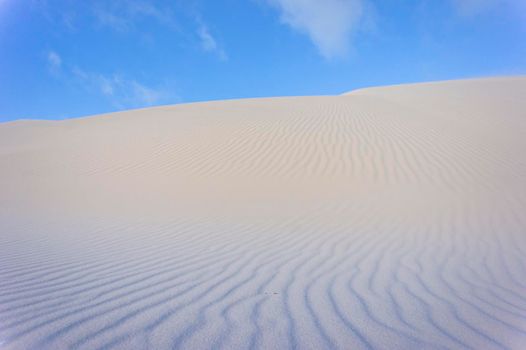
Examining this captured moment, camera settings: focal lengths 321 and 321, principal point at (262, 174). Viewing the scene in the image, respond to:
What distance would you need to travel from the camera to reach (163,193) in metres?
7.71

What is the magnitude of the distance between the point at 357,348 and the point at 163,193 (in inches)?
256

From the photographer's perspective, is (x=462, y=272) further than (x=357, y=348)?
Yes

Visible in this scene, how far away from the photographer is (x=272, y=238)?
15.0 feet

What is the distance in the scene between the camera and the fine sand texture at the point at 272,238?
215 cm

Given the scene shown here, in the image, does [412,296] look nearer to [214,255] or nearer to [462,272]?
[462,272]

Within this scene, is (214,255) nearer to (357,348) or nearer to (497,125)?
(357,348)

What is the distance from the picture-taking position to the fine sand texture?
2.15m

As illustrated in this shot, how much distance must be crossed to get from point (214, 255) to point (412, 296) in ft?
7.03

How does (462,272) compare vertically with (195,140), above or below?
below

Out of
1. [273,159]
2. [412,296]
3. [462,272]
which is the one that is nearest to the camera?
[412,296]

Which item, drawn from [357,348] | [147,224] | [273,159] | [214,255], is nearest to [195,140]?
[273,159]

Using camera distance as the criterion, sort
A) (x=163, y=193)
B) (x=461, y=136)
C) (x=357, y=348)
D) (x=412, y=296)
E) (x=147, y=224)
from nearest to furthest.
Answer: (x=357, y=348), (x=412, y=296), (x=147, y=224), (x=163, y=193), (x=461, y=136)

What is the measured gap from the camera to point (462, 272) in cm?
332

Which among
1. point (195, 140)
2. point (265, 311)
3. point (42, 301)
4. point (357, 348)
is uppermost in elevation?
point (195, 140)
